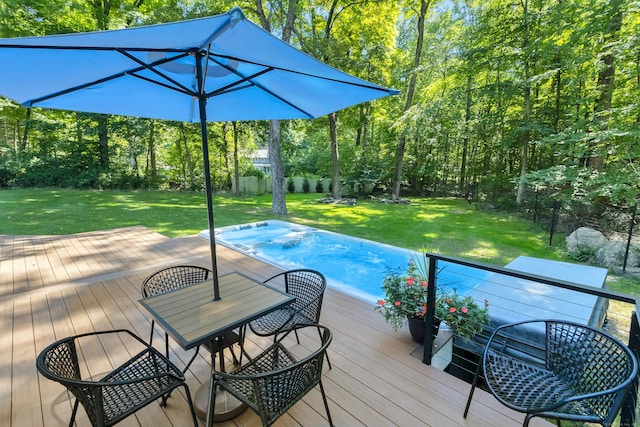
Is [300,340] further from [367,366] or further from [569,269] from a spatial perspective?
[569,269]

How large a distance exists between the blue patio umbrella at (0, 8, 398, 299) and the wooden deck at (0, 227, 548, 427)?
1.04 metres

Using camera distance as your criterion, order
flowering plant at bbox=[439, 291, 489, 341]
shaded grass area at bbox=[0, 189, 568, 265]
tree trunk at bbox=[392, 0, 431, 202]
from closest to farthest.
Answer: flowering plant at bbox=[439, 291, 489, 341] → shaded grass area at bbox=[0, 189, 568, 265] → tree trunk at bbox=[392, 0, 431, 202]

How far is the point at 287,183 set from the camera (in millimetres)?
17391

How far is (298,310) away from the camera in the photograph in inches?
82.5

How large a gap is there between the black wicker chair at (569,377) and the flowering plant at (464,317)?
0.57m

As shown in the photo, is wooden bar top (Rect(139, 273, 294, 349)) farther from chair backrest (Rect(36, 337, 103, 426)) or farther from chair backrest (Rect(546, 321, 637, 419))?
chair backrest (Rect(546, 321, 637, 419))

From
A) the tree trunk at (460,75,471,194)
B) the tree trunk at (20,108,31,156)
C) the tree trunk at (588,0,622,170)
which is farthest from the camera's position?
the tree trunk at (460,75,471,194)

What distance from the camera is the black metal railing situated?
1.38 m

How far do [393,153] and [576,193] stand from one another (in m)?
9.34

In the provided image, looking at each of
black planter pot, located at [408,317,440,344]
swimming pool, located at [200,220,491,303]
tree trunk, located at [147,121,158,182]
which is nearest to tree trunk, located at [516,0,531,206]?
swimming pool, located at [200,220,491,303]

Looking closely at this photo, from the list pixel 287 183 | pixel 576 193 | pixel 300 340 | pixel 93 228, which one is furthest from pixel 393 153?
pixel 300 340

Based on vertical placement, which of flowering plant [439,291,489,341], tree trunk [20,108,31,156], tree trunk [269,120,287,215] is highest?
tree trunk [20,108,31,156]

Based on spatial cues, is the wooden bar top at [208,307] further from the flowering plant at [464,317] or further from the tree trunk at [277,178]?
the tree trunk at [277,178]

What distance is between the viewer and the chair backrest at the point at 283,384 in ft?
4.30
